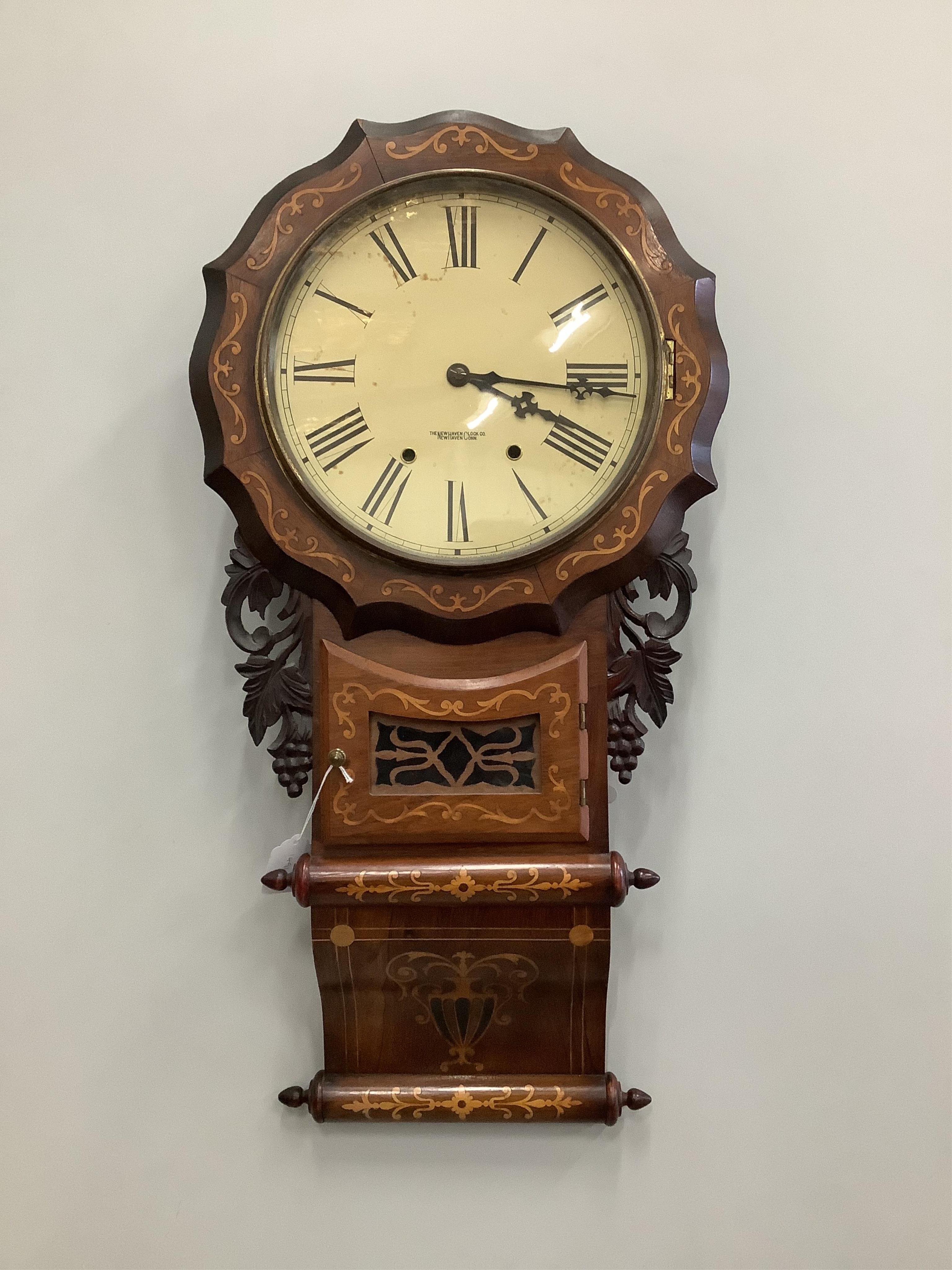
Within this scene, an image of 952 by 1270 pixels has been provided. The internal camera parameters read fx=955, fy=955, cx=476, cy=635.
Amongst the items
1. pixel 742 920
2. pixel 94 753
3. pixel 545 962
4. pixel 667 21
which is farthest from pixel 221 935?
pixel 667 21

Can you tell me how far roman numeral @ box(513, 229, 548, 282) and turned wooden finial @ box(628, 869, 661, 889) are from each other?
55 cm

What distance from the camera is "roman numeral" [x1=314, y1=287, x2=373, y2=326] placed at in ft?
2.83

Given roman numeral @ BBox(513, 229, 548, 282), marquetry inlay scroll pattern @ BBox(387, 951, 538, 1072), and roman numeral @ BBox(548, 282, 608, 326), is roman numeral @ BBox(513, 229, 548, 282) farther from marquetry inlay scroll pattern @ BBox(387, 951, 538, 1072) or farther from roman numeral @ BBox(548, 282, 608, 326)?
marquetry inlay scroll pattern @ BBox(387, 951, 538, 1072)

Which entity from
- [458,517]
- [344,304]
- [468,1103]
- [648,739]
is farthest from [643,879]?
[344,304]

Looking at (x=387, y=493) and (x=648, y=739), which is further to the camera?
(x=648, y=739)

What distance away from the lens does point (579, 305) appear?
2.85 ft

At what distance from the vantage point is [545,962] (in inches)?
34.3

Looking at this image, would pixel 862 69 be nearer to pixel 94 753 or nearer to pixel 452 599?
pixel 452 599

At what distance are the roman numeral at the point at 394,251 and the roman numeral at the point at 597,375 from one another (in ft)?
→ 0.55

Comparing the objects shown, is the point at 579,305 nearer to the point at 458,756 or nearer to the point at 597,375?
the point at 597,375

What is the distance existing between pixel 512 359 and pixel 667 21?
0.43 metres

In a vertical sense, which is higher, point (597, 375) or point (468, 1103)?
point (597, 375)

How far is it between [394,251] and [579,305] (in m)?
0.18

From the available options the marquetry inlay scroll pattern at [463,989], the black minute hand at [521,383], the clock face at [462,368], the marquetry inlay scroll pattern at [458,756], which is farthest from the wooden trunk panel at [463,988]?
the black minute hand at [521,383]
